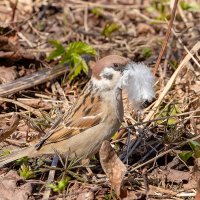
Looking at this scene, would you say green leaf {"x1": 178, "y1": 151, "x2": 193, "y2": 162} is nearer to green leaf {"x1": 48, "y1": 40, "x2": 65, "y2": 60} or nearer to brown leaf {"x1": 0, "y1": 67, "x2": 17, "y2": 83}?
green leaf {"x1": 48, "y1": 40, "x2": 65, "y2": 60}

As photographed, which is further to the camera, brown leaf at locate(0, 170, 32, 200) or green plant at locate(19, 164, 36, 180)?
green plant at locate(19, 164, 36, 180)

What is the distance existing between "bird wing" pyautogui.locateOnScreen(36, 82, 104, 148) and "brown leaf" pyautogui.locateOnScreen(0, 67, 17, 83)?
1.24 meters

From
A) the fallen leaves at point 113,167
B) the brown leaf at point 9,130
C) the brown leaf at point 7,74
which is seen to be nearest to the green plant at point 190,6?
the brown leaf at point 7,74

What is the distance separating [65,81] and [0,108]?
0.74 meters

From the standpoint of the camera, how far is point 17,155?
4547mm

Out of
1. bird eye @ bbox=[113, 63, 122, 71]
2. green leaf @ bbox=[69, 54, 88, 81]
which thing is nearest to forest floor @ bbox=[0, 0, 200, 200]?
green leaf @ bbox=[69, 54, 88, 81]

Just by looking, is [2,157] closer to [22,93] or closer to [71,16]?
[22,93]

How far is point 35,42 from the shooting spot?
655 cm

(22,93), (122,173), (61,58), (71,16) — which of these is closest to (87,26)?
(71,16)

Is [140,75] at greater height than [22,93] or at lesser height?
greater

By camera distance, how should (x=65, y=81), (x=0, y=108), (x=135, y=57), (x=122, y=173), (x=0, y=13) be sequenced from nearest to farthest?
1. (x=122, y=173)
2. (x=0, y=108)
3. (x=65, y=81)
4. (x=135, y=57)
5. (x=0, y=13)

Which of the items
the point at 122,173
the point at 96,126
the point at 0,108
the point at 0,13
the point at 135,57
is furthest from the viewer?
the point at 0,13

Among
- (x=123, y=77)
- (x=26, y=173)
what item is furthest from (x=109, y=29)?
(x=26, y=173)

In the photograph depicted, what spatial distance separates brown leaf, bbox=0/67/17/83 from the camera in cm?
568
